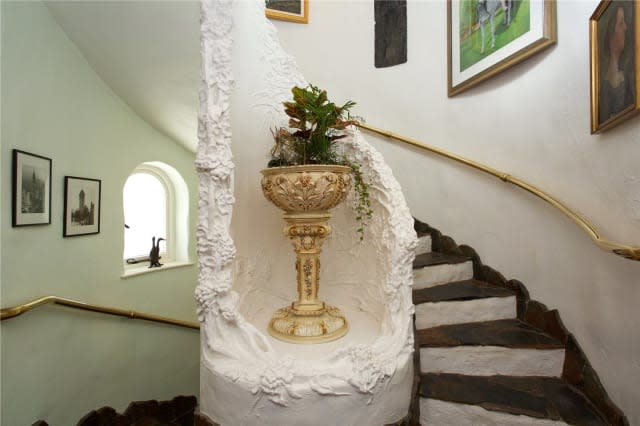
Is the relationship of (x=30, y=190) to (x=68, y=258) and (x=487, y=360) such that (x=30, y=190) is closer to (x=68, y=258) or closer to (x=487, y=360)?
(x=68, y=258)

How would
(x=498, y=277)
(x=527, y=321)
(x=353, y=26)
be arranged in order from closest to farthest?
1. (x=527, y=321)
2. (x=498, y=277)
3. (x=353, y=26)

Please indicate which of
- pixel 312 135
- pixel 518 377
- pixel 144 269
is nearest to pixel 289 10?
pixel 312 135

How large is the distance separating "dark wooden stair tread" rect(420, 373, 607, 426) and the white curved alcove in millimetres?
209

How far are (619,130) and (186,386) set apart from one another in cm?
420

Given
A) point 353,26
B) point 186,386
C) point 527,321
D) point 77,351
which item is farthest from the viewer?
point 186,386

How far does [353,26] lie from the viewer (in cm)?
290

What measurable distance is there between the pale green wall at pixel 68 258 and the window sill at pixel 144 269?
54mm

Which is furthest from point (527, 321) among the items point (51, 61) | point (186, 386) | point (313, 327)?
point (186, 386)

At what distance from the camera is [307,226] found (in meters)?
1.44

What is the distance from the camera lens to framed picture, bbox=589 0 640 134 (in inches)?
44.1

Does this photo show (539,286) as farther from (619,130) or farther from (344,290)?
(344,290)

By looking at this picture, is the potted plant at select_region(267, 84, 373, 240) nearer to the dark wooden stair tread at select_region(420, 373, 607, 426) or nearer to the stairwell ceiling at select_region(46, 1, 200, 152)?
the dark wooden stair tread at select_region(420, 373, 607, 426)

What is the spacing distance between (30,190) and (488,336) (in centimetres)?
261

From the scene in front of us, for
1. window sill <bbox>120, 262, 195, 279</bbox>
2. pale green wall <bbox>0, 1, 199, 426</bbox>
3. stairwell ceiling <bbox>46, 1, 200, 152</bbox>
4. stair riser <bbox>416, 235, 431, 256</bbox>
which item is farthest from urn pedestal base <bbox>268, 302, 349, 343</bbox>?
window sill <bbox>120, 262, 195, 279</bbox>
